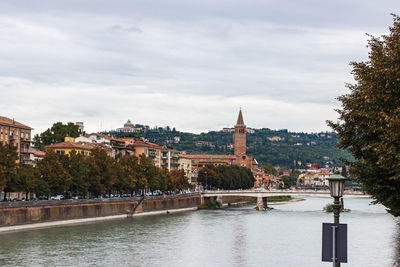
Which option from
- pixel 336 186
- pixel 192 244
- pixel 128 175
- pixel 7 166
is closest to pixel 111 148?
pixel 128 175

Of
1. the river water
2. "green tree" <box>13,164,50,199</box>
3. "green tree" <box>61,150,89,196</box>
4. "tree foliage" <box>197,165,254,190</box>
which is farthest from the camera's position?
"tree foliage" <box>197,165,254,190</box>

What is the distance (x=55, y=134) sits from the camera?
110312mm

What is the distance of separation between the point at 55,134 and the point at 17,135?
26455mm

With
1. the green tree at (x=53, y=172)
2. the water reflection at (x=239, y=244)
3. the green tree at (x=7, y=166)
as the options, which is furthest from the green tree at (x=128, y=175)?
the green tree at (x=7, y=166)

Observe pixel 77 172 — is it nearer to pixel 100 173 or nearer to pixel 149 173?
pixel 100 173

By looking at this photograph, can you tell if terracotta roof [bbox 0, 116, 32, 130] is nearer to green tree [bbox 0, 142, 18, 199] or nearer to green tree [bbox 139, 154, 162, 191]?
green tree [bbox 139, 154, 162, 191]

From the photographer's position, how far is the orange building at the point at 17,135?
80.7 m

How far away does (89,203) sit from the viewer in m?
70.9

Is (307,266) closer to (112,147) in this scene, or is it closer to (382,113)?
(382,113)

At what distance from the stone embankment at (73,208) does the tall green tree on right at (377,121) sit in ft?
134

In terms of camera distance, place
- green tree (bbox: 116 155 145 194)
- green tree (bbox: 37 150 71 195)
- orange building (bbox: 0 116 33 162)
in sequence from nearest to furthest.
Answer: green tree (bbox: 37 150 71 195) < orange building (bbox: 0 116 33 162) < green tree (bbox: 116 155 145 194)

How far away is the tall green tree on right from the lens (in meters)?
18.3

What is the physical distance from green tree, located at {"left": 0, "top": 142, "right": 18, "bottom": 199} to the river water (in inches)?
271

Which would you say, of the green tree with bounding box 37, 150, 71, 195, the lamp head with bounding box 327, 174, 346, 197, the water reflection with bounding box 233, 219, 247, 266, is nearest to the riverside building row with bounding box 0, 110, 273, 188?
the green tree with bounding box 37, 150, 71, 195
